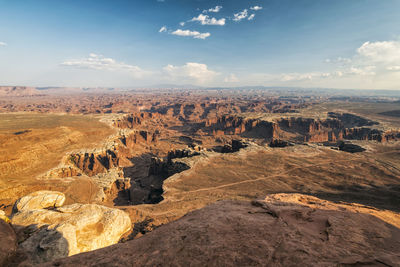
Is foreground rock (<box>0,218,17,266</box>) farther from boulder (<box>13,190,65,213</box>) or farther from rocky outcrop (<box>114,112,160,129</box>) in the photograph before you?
rocky outcrop (<box>114,112,160,129</box>)

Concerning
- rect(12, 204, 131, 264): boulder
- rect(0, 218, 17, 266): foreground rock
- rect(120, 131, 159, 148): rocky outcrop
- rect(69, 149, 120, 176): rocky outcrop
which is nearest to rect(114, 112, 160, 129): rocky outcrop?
rect(120, 131, 159, 148): rocky outcrop

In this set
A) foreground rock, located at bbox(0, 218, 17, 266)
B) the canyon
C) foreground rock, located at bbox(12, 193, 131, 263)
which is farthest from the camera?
the canyon

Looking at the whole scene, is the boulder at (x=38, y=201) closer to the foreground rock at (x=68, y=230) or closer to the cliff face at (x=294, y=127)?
the foreground rock at (x=68, y=230)

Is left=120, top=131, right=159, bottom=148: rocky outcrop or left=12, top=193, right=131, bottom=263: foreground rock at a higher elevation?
left=12, top=193, right=131, bottom=263: foreground rock

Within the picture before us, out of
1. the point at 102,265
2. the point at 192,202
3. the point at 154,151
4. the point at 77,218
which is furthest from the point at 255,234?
the point at 154,151

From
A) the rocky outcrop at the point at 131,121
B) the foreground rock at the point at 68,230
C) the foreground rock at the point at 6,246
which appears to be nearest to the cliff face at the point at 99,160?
the foreground rock at the point at 68,230
